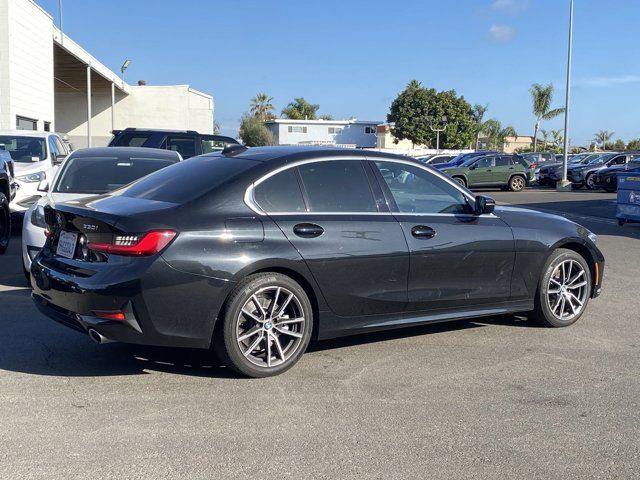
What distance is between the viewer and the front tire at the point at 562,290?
6617 millimetres

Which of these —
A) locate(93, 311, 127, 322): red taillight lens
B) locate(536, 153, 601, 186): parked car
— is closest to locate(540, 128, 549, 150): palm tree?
locate(536, 153, 601, 186): parked car

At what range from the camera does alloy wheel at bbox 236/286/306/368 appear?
16.7ft

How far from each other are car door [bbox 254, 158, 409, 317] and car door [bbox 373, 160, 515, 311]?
145 millimetres

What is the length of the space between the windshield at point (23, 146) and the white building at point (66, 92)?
43.8 ft

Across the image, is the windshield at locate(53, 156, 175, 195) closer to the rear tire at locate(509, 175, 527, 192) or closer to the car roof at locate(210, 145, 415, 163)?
the car roof at locate(210, 145, 415, 163)

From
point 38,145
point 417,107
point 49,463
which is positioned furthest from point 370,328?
point 417,107

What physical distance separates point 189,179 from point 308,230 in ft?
3.30

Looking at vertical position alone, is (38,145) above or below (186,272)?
above

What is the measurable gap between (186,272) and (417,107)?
7112 cm

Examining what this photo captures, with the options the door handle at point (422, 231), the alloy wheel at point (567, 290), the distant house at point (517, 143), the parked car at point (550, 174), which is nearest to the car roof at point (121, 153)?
the door handle at point (422, 231)

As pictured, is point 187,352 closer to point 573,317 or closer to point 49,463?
point 49,463

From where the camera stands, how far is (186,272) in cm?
478

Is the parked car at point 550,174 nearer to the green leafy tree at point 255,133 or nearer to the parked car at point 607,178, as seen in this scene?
the parked car at point 607,178

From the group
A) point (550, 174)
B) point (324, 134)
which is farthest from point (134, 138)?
point (324, 134)
